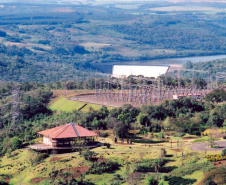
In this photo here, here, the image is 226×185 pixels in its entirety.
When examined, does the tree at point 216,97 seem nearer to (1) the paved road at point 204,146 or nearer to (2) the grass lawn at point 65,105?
(2) the grass lawn at point 65,105

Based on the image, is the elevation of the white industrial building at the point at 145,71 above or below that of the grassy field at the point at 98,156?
above

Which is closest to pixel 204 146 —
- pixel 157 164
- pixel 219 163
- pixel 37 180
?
pixel 219 163

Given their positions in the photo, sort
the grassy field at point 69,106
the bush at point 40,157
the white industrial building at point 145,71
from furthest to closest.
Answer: the white industrial building at point 145,71 < the grassy field at point 69,106 < the bush at point 40,157

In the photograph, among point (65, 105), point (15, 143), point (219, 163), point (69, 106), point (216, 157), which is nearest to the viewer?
point (219, 163)

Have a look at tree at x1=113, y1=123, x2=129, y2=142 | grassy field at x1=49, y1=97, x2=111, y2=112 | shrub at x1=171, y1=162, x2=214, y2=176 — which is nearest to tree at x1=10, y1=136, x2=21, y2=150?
tree at x1=113, y1=123, x2=129, y2=142

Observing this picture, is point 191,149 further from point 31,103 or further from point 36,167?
point 31,103

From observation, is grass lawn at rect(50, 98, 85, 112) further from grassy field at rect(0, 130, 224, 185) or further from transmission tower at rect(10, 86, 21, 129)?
grassy field at rect(0, 130, 224, 185)

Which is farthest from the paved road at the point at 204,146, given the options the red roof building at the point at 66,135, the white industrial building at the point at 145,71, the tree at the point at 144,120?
the white industrial building at the point at 145,71

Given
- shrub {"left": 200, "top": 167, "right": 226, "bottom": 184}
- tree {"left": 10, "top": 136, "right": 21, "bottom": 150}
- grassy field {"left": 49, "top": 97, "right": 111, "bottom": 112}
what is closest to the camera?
shrub {"left": 200, "top": 167, "right": 226, "bottom": 184}

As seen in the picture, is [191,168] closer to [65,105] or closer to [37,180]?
[37,180]

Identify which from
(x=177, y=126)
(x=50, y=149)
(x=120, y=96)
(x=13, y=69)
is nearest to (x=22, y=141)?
(x=50, y=149)

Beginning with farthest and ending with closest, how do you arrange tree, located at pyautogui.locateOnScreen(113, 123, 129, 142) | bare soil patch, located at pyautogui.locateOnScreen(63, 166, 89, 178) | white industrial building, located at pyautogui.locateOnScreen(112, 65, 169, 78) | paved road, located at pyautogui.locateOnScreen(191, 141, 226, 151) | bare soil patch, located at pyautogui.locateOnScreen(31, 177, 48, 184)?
1. white industrial building, located at pyautogui.locateOnScreen(112, 65, 169, 78)
2. tree, located at pyautogui.locateOnScreen(113, 123, 129, 142)
3. paved road, located at pyautogui.locateOnScreen(191, 141, 226, 151)
4. bare soil patch, located at pyautogui.locateOnScreen(31, 177, 48, 184)
5. bare soil patch, located at pyautogui.locateOnScreen(63, 166, 89, 178)
